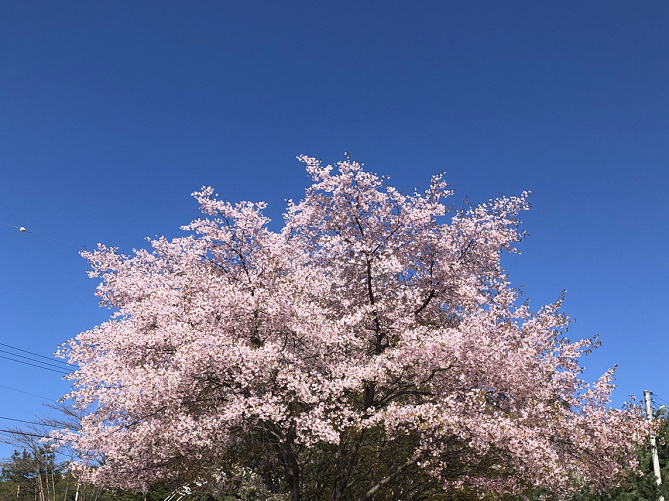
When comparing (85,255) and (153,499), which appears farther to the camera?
(153,499)

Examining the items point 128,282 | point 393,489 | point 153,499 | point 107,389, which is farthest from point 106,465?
point 153,499

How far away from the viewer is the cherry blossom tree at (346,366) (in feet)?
45.0

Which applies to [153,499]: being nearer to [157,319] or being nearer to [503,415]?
[157,319]

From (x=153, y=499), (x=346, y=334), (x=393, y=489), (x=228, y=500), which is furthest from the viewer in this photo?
(x=153, y=499)

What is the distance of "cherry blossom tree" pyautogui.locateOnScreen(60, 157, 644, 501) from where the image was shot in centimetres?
1373

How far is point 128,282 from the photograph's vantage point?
19.5 metres

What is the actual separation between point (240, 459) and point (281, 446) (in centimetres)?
390

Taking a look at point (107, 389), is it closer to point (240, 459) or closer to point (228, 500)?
point (240, 459)

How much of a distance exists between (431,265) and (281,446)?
638 centimetres

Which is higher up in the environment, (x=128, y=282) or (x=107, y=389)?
(x=128, y=282)

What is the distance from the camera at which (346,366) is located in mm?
14234

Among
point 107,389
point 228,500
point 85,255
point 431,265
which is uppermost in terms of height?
point 85,255

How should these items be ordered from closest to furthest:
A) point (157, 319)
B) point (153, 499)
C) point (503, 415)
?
1. point (503, 415)
2. point (157, 319)
3. point (153, 499)

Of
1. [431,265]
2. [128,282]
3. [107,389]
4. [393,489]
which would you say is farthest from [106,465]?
[431,265]
